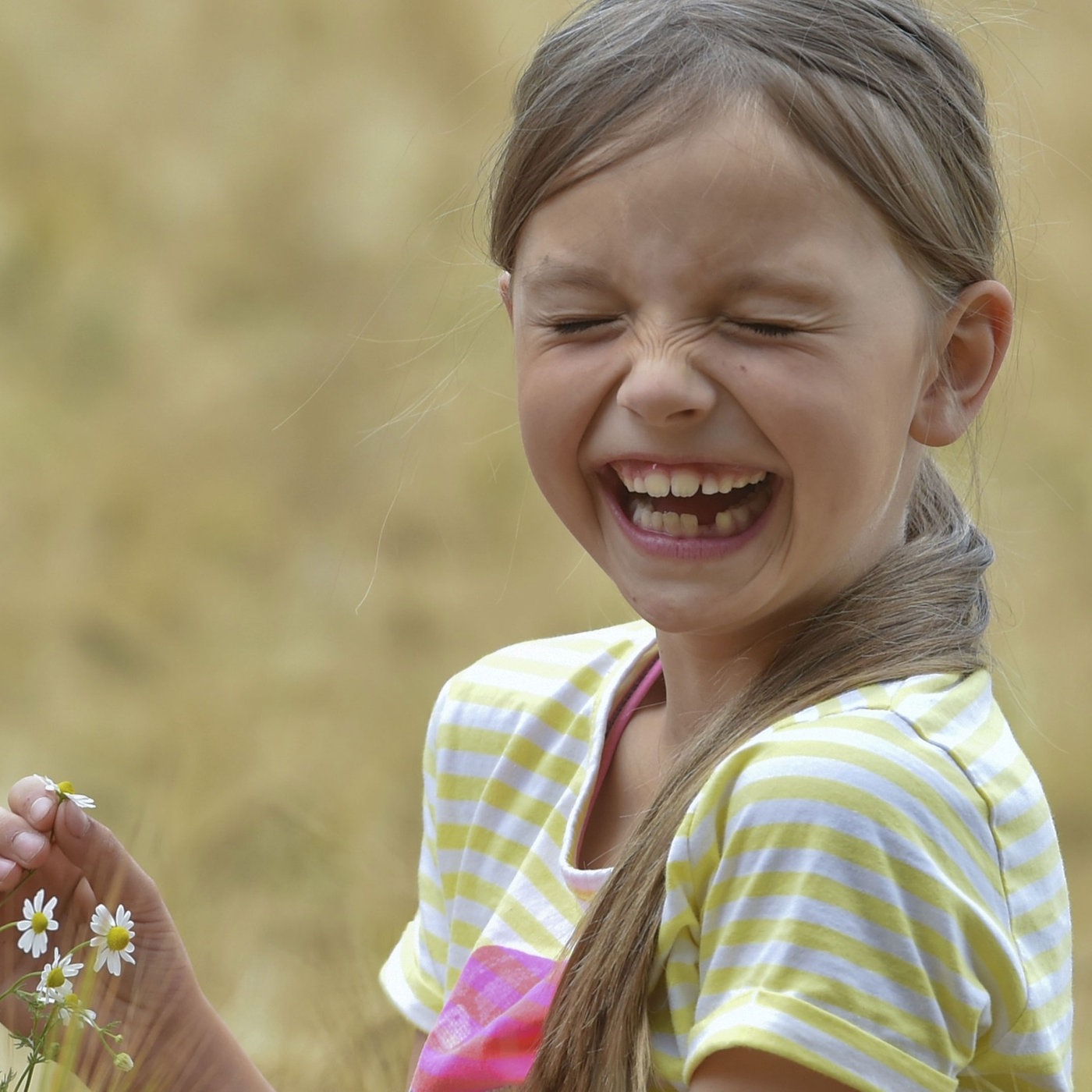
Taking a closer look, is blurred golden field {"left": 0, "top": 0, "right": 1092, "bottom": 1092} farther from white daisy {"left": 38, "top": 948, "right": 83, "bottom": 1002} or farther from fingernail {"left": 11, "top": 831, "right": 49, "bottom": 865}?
white daisy {"left": 38, "top": 948, "right": 83, "bottom": 1002}

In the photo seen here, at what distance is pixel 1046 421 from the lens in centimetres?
187

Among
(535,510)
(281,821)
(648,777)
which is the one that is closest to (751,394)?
(648,777)

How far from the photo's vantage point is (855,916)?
2.23 ft

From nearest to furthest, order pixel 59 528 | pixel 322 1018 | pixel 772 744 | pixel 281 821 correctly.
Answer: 1. pixel 772 744
2. pixel 322 1018
3. pixel 281 821
4. pixel 59 528

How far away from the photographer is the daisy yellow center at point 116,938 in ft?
2.31

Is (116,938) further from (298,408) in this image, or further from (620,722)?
(298,408)

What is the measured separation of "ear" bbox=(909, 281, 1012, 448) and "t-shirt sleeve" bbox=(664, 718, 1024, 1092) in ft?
0.65

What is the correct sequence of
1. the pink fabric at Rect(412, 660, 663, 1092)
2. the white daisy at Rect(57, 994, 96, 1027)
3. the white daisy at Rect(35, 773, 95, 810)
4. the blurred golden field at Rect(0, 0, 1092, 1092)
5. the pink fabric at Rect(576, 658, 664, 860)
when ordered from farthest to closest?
the blurred golden field at Rect(0, 0, 1092, 1092), the pink fabric at Rect(576, 658, 664, 860), the pink fabric at Rect(412, 660, 663, 1092), the white daisy at Rect(35, 773, 95, 810), the white daisy at Rect(57, 994, 96, 1027)

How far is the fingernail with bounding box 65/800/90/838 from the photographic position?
0.88 meters

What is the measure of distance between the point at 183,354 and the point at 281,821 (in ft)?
2.23

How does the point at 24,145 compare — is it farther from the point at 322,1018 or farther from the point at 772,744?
the point at 772,744

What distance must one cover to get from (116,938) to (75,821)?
7.5 inches

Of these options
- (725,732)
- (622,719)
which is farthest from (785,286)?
(622,719)

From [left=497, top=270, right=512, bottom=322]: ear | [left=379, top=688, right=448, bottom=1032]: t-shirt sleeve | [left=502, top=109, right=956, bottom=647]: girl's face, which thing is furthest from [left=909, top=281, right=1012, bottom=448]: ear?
[left=379, top=688, right=448, bottom=1032]: t-shirt sleeve
